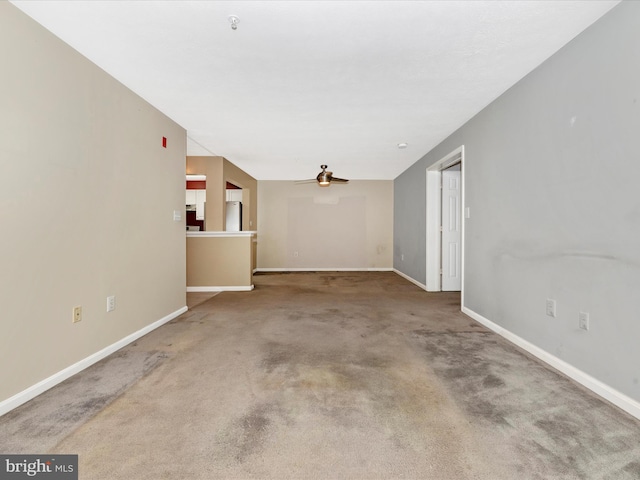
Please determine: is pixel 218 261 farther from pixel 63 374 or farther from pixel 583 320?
pixel 583 320

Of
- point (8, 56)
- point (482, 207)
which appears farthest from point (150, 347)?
point (482, 207)

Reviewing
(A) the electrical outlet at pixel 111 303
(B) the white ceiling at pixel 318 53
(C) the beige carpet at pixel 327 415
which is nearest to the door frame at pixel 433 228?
(B) the white ceiling at pixel 318 53

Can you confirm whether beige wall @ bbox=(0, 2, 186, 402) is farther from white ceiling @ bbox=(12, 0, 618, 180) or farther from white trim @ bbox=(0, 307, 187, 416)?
white ceiling @ bbox=(12, 0, 618, 180)

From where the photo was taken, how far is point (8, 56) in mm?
1711

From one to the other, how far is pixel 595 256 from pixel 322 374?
199 centimetres

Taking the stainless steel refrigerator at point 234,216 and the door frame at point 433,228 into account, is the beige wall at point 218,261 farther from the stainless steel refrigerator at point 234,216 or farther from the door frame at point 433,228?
the door frame at point 433,228

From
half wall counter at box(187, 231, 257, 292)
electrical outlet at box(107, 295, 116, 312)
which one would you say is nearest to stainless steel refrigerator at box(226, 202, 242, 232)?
half wall counter at box(187, 231, 257, 292)

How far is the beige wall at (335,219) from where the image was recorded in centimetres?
782

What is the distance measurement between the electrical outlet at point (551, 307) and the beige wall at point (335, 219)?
5516 millimetres

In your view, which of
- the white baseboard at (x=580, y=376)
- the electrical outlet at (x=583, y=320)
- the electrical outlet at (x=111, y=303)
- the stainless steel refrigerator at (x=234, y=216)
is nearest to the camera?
the white baseboard at (x=580, y=376)

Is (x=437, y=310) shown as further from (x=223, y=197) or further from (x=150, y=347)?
(x=223, y=197)

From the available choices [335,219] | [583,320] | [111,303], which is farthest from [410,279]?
[111,303]

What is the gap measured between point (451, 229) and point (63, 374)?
515 cm

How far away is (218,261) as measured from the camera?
525cm
